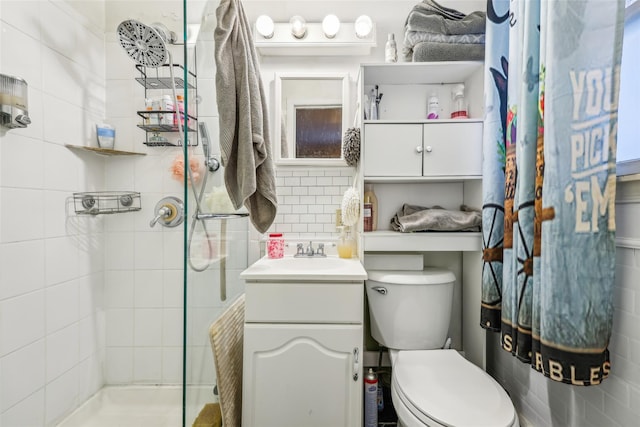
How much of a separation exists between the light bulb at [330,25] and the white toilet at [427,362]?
129 centimetres

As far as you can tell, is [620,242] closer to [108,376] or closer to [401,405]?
[401,405]

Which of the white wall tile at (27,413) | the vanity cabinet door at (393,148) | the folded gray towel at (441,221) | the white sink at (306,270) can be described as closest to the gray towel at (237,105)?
the white sink at (306,270)

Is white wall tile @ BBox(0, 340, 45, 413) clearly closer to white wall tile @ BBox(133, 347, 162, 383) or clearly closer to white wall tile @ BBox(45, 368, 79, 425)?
white wall tile @ BBox(45, 368, 79, 425)

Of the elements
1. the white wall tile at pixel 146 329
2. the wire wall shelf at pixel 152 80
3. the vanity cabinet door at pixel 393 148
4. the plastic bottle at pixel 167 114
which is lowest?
the white wall tile at pixel 146 329

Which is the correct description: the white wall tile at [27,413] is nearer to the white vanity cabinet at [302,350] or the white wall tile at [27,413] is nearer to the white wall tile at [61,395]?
the white wall tile at [61,395]

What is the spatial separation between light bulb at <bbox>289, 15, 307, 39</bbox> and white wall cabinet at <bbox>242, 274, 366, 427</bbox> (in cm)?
132

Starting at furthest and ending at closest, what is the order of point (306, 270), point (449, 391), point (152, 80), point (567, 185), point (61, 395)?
point (152, 80) < point (61, 395) < point (306, 270) < point (449, 391) < point (567, 185)

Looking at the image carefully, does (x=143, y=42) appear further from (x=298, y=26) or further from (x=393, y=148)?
(x=393, y=148)

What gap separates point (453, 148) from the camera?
1490mm

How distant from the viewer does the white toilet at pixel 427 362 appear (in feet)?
3.30

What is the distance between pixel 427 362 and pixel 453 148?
3.18ft

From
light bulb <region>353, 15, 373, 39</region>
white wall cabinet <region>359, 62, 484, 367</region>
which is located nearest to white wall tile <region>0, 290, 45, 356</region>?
white wall cabinet <region>359, 62, 484, 367</region>

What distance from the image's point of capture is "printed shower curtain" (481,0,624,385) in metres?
0.84

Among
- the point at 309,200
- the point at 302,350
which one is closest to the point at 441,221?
the point at 309,200
